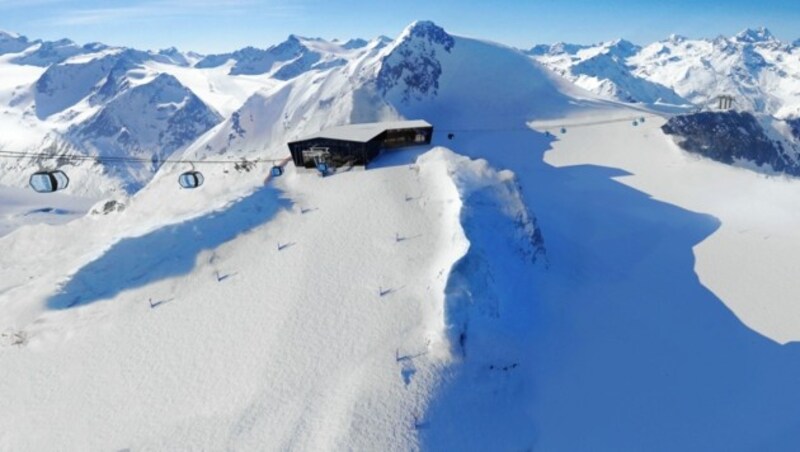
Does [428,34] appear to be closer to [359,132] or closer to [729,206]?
[359,132]

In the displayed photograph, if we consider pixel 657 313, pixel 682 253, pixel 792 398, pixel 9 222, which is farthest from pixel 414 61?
pixel 9 222

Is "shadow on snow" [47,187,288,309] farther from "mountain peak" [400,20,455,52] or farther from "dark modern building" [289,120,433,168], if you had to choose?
"mountain peak" [400,20,455,52]

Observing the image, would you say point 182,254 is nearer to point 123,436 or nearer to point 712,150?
point 123,436

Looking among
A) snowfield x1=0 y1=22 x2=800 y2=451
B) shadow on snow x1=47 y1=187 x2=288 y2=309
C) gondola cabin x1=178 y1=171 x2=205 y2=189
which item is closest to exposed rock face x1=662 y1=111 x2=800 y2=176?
snowfield x1=0 y1=22 x2=800 y2=451

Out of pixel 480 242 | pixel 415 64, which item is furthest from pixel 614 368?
pixel 415 64

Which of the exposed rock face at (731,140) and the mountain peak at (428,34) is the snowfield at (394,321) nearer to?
the exposed rock face at (731,140)

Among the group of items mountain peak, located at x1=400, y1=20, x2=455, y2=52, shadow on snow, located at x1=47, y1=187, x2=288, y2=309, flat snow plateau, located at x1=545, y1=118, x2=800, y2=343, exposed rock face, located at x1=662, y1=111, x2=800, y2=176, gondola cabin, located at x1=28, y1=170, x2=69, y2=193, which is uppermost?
mountain peak, located at x1=400, y1=20, x2=455, y2=52

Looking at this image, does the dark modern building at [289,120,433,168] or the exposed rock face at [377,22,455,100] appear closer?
the dark modern building at [289,120,433,168]
